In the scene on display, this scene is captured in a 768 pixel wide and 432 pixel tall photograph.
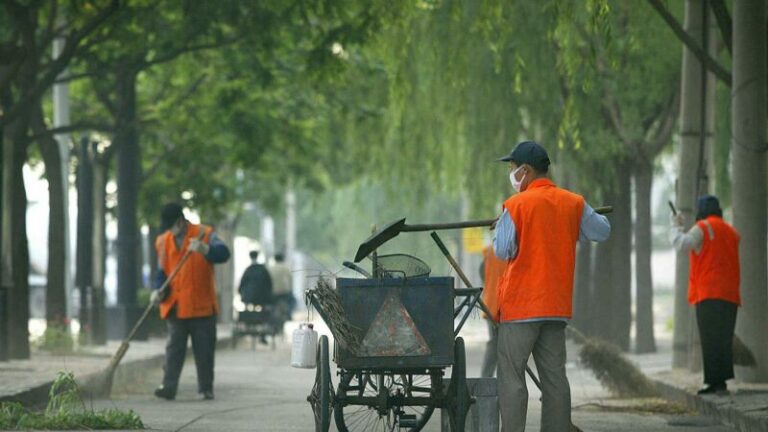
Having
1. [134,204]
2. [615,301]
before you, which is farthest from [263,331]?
[615,301]

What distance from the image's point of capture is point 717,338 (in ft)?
49.1

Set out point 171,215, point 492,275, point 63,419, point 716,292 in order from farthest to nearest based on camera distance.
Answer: point 492,275, point 171,215, point 716,292, point 63,419

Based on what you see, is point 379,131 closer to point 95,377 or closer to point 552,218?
point 95,377

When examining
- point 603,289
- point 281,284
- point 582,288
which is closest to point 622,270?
point 603,289

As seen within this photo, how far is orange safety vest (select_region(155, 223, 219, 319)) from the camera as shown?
16312 millimetres

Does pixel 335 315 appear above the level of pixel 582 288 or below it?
above

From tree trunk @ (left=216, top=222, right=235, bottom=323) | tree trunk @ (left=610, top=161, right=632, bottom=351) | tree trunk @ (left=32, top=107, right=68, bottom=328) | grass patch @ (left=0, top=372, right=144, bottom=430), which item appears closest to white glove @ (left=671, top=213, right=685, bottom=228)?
grass patch @ (left=0, top=372, right=144, bottom=430)

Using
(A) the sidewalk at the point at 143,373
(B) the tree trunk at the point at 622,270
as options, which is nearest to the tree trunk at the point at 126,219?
(A) the sidewalk at the point at 143,373

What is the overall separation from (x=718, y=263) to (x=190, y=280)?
4.82 m

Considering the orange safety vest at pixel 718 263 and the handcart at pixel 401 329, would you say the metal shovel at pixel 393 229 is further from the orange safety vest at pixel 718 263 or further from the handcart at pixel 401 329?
the orange safety vest at pixel 718 263

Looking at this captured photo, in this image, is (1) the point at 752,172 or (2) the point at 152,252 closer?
(1) the point at 752,172

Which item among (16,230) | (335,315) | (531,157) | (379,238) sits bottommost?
(335,315)

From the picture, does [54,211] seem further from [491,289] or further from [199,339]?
[491,289]

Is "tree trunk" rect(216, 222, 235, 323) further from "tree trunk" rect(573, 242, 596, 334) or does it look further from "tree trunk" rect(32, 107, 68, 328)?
"tree trunk" rect(32, 107, 68, 328)
